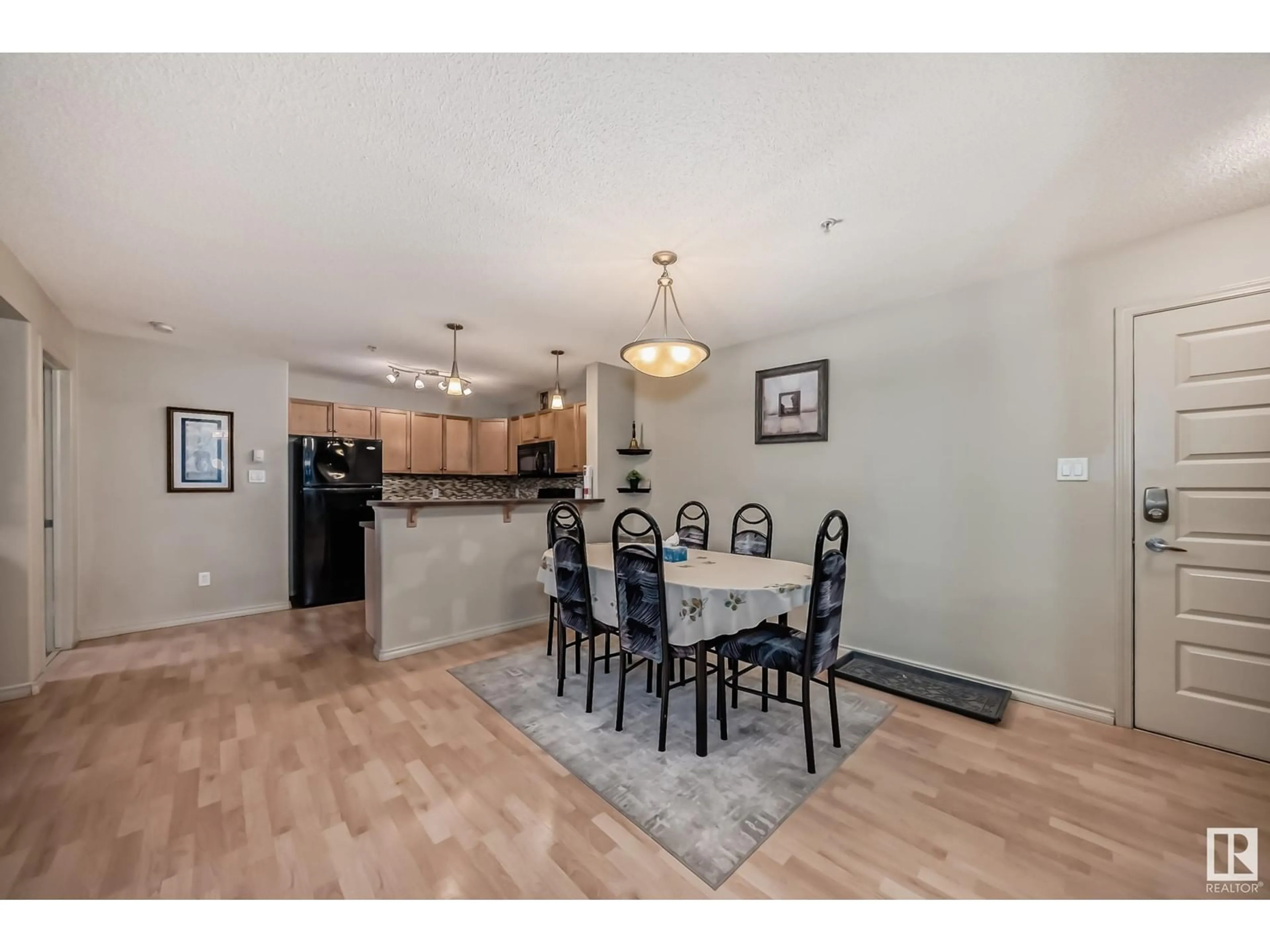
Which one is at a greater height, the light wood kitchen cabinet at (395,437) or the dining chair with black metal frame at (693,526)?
the light wood kitchen cabinet at (395,437)

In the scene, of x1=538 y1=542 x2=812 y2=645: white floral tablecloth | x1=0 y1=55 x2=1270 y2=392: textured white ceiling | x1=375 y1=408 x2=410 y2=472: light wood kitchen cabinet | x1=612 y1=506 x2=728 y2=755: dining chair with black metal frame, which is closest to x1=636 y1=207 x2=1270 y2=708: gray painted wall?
x1=0 y1=55 x2=1270 y2=392: textured white ceiling

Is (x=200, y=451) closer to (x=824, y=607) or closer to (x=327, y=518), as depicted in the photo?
(x=327, y=518)

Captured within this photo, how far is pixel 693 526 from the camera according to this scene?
379 centimetres

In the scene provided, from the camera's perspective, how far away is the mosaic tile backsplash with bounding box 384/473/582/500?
5582 mm

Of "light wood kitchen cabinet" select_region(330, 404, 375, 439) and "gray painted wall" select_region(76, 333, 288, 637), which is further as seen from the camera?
"light wood kitchen cabinet" select_region(330, 404, 375, 439)

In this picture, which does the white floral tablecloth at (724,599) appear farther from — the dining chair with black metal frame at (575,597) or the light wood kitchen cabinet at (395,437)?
the light wood kitchen cabinet at (395,437)

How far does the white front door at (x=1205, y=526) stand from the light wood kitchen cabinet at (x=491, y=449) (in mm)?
5618

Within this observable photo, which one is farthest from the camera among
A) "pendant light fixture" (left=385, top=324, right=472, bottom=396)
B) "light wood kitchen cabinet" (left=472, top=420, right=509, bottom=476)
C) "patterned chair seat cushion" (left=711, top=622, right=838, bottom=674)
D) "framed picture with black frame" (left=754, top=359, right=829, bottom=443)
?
"light wood kitchen cabinet" (left=472, top=420, right=509, bottom=476)

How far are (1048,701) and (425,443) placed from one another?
581 cm

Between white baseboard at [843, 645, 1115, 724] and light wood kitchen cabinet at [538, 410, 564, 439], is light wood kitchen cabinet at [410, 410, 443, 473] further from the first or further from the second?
white baseboard at [843, 645, 1115, 724]

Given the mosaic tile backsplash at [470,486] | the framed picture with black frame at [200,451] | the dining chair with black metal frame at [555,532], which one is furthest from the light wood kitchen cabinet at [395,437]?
the dining chair with black metal frame at [555,532]

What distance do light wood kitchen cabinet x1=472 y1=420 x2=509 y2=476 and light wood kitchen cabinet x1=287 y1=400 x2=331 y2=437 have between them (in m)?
1.60

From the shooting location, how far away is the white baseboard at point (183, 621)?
3.46 metres
